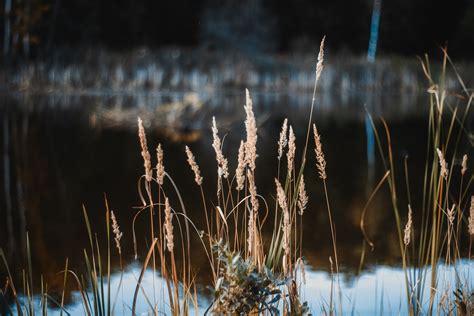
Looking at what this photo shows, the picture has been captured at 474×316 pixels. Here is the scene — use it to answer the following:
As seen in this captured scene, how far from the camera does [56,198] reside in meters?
4.85

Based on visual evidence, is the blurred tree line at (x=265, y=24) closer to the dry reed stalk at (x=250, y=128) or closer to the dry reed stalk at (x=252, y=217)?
the dry reed stalk at (x=252, y=217)

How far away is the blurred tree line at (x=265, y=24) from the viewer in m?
21.0

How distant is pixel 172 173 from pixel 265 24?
18.4 meters

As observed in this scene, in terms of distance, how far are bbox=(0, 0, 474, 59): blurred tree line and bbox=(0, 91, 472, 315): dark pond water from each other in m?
8.94

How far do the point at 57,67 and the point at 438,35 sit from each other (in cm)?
1246

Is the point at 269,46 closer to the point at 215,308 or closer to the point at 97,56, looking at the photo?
the point at 97,56

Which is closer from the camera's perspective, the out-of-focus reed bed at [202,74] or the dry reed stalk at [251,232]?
the dry reed stalk at [251,232]

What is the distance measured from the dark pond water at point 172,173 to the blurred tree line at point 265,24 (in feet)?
29.3

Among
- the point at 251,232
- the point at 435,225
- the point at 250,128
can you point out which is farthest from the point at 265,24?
the point at 250,128

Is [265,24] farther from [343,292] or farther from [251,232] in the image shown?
[251,232]

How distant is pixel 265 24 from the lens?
2367 cm

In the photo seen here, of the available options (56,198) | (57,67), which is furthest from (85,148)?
(57,67)

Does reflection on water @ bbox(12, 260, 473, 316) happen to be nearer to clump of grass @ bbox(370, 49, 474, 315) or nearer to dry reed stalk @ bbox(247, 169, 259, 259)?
clump of grass @ bbox(370, 49, 474, 315)

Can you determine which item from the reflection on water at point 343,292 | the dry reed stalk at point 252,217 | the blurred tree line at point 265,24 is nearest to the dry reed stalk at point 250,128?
the dry reed stalk at point 252,217
